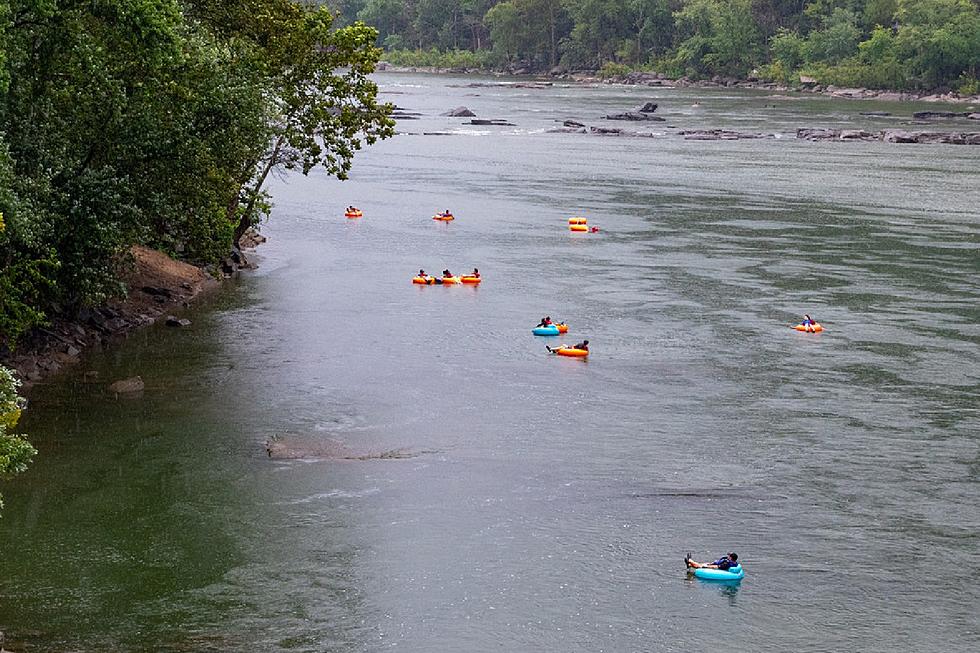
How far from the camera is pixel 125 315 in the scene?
46.3 m

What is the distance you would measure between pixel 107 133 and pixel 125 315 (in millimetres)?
10093

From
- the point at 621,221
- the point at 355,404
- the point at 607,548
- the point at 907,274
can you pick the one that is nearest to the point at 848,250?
the point at 907,274

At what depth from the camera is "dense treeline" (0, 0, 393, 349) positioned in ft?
105

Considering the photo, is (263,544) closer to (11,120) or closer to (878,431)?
(11,120)

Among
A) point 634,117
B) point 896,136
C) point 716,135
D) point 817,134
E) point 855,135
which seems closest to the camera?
point 896,136

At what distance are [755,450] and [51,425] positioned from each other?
18779 mm

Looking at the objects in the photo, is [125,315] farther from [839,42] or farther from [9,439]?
[839,42]

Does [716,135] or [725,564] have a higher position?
[716,135]

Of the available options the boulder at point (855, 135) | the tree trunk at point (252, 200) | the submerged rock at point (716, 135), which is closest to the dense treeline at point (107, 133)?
the tree trunk at point (252, 200)

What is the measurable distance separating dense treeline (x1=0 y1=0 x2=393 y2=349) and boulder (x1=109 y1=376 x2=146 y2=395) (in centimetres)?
273

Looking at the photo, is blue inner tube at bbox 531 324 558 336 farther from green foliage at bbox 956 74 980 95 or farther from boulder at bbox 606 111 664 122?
green foliage at bbox 956 74 980 95

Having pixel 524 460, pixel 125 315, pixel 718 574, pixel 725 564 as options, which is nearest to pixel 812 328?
pixel 524 460

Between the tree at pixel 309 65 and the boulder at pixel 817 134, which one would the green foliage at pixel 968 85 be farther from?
the tree at pixel 309 65

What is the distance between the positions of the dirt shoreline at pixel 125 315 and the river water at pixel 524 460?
0.86 meters
